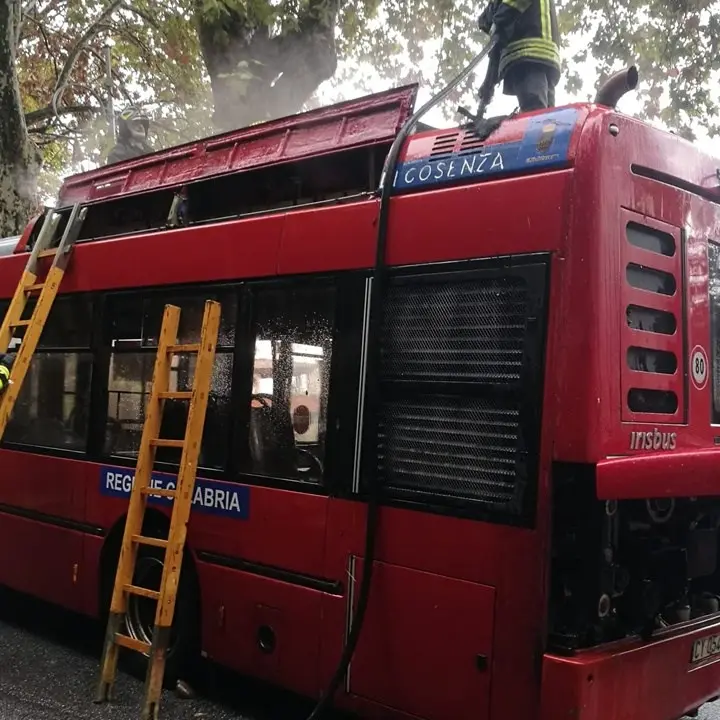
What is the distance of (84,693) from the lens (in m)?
4.33

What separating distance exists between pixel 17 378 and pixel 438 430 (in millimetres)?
2973

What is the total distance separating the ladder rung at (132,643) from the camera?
3949mm

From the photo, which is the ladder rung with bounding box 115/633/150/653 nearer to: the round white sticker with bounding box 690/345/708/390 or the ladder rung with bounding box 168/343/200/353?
the ladder rung with bounding box 168/343/200/353

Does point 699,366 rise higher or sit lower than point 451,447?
higher

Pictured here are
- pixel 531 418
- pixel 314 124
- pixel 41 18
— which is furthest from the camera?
pixel 41 18

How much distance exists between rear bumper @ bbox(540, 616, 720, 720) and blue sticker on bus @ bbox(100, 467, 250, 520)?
1.82m

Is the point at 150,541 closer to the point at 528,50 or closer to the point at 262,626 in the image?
→ the point at 262,626

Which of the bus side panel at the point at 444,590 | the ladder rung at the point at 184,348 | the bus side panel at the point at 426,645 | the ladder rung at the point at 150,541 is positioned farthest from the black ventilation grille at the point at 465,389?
the ladder rung at the point at 150,541

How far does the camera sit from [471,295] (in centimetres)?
323

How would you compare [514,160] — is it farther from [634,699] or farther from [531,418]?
→ [634,699]

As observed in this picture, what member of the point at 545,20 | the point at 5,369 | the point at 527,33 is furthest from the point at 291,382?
the point at 545,20

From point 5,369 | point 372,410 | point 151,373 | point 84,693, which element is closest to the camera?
point 372,410

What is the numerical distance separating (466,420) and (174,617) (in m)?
2.29

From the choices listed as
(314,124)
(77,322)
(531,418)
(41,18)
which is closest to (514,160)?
(531,418)
